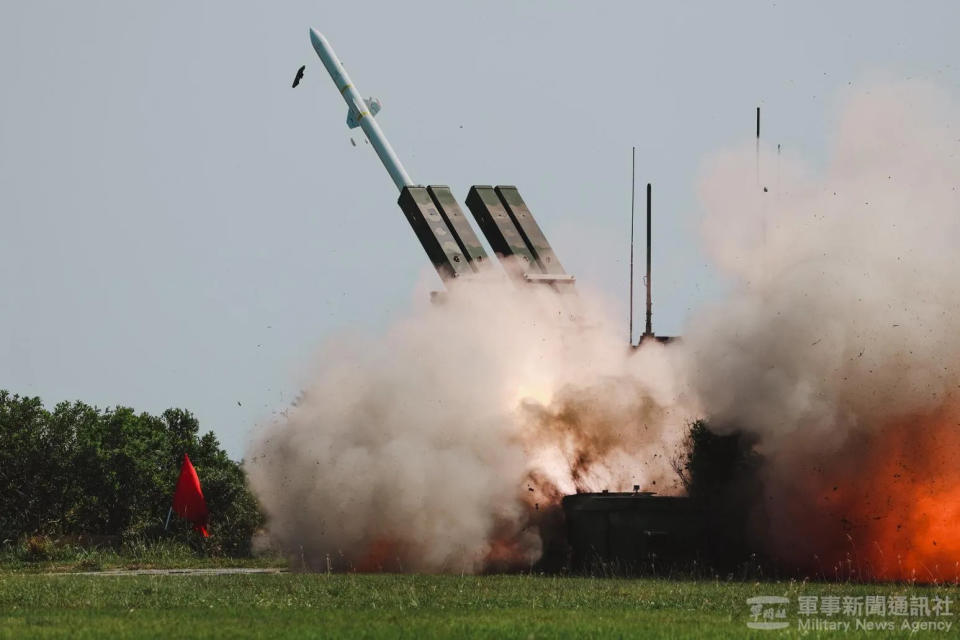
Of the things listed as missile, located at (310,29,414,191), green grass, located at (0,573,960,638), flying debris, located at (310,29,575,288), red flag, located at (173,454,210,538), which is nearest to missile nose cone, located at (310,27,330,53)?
Result: missile, located at (310,29,414,191)

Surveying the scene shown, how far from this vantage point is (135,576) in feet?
133

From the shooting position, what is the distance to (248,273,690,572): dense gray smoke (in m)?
40.2

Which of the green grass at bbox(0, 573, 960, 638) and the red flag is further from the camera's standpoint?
the red flag

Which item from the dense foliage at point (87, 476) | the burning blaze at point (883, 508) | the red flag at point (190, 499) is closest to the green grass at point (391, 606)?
the burning blaze at point (883, 508)

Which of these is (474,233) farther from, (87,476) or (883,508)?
(87,476)

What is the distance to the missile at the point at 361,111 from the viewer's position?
160 ft

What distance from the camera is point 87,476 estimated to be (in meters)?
68.7

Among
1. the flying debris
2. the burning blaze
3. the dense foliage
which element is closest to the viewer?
the burning blaze

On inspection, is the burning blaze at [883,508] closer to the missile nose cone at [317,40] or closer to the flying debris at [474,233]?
the flying debris at [474,233]

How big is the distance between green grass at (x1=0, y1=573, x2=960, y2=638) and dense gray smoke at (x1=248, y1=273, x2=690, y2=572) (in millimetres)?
3345

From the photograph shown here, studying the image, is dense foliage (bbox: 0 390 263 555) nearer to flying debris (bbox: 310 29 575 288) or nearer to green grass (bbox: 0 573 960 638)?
flying debris (bbox: 310 29 575 288)

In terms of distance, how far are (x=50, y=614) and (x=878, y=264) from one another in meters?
17.7

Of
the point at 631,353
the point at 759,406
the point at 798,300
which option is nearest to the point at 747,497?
the point at 759,406

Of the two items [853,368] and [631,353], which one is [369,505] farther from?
[853,368]
